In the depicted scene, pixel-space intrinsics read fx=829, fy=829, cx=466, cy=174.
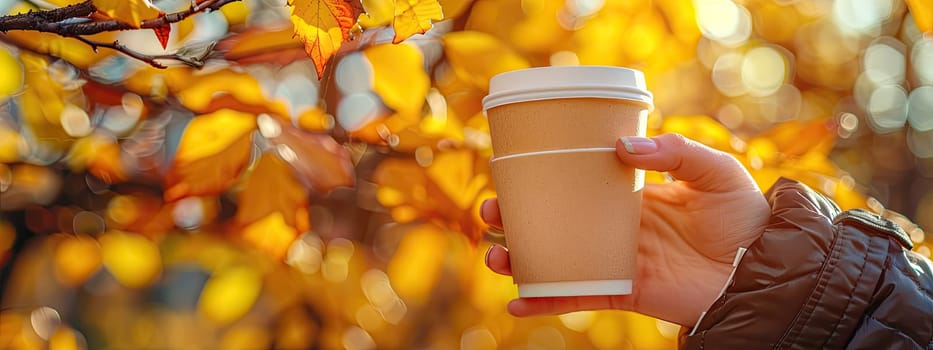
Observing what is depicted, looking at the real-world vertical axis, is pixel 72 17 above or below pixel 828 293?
above

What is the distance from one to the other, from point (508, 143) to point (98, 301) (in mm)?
1718

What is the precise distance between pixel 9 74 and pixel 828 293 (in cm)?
147

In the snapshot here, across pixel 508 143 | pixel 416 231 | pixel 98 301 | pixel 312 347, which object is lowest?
pixel 98 301

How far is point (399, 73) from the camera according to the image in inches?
62.0

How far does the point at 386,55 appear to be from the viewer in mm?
1588

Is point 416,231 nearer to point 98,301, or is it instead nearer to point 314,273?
point 314,273

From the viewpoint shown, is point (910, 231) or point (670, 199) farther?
point (910, 231)

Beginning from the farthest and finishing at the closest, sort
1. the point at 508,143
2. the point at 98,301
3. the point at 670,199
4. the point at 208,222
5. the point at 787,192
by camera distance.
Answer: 1. the point at 98,301
2. the point at 208,222
3. the point at 670,199
4. the point at 787,192
5. the point at 508,143

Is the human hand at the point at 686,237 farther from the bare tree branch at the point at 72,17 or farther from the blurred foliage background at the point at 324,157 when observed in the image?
Answer: the bare tree branch at the point at 72,17

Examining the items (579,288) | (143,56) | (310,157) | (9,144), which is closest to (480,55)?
(310,157)

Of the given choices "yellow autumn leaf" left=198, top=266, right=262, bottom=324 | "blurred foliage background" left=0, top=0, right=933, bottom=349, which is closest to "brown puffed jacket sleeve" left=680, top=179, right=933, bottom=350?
"blurred foliage background" left=0, top=0, right=933, bottom=349

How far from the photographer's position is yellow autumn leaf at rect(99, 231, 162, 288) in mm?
1833

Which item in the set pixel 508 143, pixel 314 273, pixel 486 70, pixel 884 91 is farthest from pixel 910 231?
pixel 884 91

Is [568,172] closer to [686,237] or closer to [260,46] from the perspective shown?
[686,237]
